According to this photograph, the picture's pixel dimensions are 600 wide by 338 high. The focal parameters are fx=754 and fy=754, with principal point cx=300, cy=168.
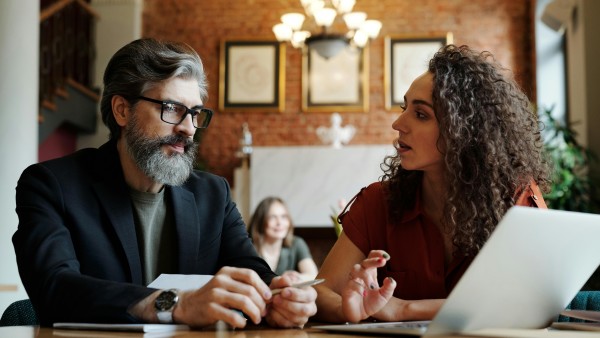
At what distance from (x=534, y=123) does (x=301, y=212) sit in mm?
5584

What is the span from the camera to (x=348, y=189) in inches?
293

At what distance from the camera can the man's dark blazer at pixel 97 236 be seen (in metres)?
1.44

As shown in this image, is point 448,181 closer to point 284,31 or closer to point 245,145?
point 284,31

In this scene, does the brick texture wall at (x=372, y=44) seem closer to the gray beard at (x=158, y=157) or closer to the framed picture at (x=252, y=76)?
the framed picture at (x=252, y=76)

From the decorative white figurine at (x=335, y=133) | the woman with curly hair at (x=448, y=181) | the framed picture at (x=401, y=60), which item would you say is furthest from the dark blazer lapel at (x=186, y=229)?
the framed picture at (x=401, y=60)

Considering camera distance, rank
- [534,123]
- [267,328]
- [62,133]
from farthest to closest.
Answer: [62,133]
[534,123]
[267,328]

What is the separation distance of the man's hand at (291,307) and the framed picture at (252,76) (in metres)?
7.01

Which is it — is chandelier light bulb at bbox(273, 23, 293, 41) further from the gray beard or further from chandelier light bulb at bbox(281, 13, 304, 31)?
the gray beard

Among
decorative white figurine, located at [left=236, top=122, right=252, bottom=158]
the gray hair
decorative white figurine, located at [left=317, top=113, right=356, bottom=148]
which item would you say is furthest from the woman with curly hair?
decorative white figurine, located at [left=236, top=122, right=252, bottom=158]

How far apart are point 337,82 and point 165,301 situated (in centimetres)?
714

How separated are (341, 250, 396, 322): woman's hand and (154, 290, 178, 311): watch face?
0.33m

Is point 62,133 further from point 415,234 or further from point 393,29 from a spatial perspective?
point 415,234

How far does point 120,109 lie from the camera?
2049 millimetres

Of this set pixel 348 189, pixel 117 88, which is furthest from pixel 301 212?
pixel 117 88
